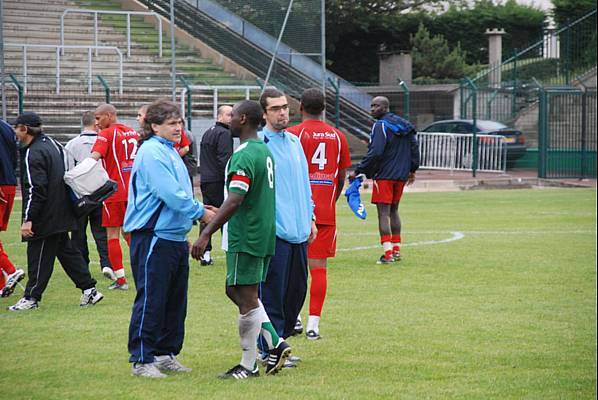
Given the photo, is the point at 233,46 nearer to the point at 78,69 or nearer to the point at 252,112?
the point at 78,69

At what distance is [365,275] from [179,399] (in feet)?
20.1

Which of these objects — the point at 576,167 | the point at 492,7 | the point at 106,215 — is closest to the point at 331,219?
the point at 106,215

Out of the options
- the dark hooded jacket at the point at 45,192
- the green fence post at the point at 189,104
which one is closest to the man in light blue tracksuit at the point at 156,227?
the dark hooded jacket at the point at 45,192

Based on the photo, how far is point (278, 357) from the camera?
24.2ft

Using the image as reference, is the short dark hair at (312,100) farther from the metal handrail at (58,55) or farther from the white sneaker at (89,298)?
the metal handrail at (58,55)

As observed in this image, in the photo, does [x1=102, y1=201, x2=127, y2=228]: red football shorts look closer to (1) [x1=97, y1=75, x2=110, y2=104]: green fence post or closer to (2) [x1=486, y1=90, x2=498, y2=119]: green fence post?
(1) [x1=97, y1=75, x2=110, y2=104]: green fence post

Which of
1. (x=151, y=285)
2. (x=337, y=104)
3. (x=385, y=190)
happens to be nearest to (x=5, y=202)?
(x=151, y=285)

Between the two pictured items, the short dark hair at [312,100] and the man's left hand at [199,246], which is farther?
the short dark hair at [312,100]

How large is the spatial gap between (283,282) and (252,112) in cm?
133

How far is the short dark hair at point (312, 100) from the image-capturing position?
8.94 metres

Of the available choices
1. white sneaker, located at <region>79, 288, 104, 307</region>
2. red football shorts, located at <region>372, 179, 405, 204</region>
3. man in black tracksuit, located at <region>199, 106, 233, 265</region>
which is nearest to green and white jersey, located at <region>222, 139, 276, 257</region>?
white sneaker, located at <region>79, 288, 104, 307</region>

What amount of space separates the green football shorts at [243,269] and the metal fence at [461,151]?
23.6 meters

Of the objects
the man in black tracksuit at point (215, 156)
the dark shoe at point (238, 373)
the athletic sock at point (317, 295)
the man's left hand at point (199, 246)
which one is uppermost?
the man in black tracksuit at point (215, 156)

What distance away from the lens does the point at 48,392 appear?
273 inches
